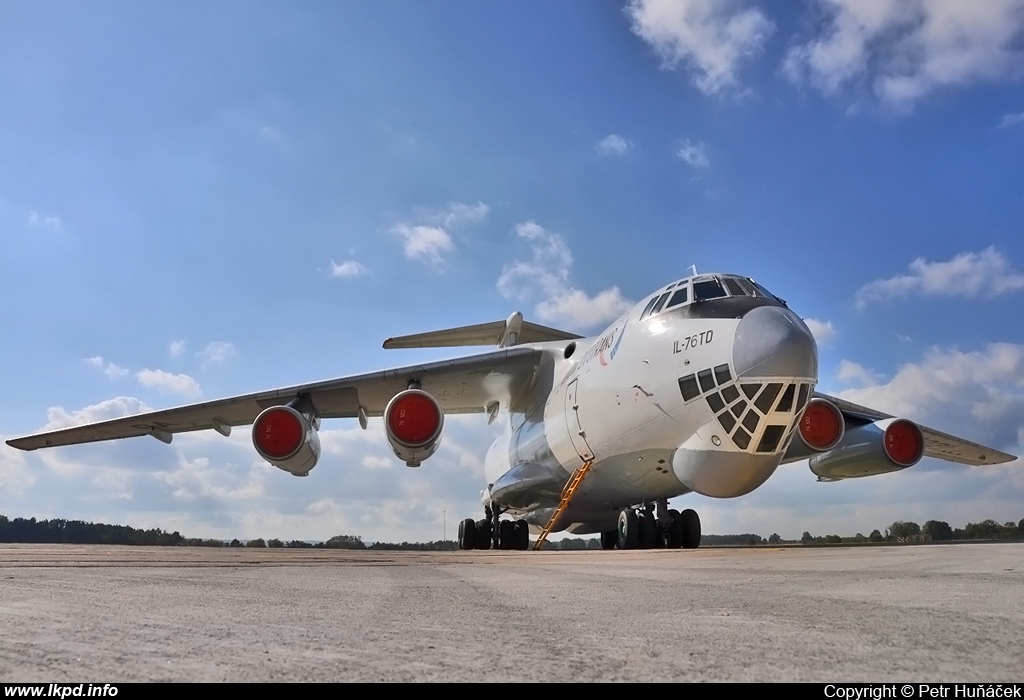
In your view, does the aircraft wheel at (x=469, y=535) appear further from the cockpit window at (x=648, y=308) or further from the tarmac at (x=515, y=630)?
the tarmac at (x=515, y=630)

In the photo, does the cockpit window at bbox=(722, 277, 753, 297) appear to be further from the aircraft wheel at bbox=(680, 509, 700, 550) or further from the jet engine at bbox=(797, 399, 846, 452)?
the aircraft wheel at bbox=(680, 509, 700, 550)

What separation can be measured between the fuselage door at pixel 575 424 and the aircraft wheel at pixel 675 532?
133cm

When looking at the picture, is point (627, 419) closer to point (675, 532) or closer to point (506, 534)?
point (675, 532)

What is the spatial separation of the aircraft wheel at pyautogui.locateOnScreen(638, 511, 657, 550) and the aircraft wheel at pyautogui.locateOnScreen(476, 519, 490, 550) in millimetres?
4432

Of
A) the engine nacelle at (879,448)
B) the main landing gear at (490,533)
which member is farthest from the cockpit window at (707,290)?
the main landing gear at (490,533)

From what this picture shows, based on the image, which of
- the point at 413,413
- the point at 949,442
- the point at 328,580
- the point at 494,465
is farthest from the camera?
the point at 494,465

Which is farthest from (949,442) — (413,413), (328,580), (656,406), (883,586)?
(328,580)

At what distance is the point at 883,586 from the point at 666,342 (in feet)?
15.3

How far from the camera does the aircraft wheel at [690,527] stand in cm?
911

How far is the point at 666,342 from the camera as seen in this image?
294 inches

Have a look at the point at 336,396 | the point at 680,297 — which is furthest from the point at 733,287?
the point at 336,396

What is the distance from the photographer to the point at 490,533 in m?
12.7

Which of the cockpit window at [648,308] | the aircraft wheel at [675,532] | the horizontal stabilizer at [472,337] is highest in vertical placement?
the horizontal stabilizer at [472,337]
